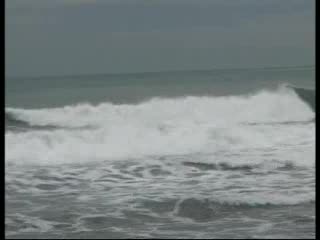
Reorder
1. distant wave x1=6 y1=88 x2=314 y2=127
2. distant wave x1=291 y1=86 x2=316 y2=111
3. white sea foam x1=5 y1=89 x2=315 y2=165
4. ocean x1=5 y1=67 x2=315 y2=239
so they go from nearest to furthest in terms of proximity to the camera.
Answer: ocean x1=5 y1=67 x2=315 y2=239 → white sea foam x1=5 y1=89 x2=315 y2=165 → distant wave x1=6 y1=88 x2=314 y2=127 → distant wave x1=291 y1=86 x2=316 y2=111

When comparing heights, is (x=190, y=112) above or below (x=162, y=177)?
above

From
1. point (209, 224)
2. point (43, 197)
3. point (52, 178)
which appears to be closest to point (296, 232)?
point (209, 224)

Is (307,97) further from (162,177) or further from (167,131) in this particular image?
(162,177)

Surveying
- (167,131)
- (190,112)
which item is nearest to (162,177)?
(167,131)

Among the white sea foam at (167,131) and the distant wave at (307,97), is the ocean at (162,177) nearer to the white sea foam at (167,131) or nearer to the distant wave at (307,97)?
the white sea foam at (167,131)

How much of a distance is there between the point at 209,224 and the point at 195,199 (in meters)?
1.08

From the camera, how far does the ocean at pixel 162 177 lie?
17.9 ft

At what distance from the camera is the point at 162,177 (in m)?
8.18

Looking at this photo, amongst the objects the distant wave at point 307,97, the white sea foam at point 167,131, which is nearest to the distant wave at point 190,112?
the white sea foam at point 167,131

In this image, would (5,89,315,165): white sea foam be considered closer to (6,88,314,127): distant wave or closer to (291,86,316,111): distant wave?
(6,88,314,127): distant wave

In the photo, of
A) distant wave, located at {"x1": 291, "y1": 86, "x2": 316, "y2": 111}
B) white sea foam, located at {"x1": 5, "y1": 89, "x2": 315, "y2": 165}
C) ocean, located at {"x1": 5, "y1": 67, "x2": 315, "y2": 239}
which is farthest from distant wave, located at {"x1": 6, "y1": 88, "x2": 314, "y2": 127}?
distant wave, located at {"x1": 291, "y1": 86, "x2": 316, "y2": 111}

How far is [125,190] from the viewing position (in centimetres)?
727

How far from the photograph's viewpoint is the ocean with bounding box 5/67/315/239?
5.45m

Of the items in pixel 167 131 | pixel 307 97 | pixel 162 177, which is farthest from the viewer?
pixel 307 97
